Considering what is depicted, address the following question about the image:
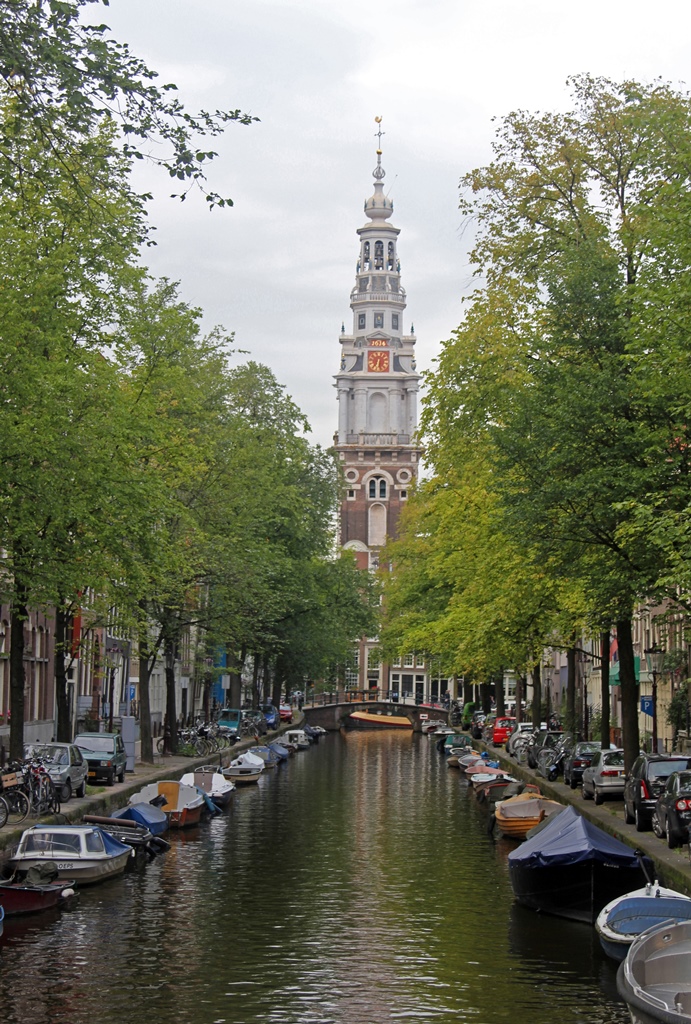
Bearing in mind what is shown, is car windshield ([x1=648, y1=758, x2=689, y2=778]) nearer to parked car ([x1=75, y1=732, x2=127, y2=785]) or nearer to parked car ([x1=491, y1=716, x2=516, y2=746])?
parked car ([x1=75, y1=732, x2=127, y2=785])

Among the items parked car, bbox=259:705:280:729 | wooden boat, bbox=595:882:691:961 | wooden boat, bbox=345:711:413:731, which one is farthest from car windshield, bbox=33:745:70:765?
wooden boat, bbox=345:711:413:731

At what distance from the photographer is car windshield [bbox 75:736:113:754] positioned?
43281 mm

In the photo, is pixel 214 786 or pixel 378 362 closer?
pixel 214 786

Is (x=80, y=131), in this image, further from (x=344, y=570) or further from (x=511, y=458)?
(x=344, y=570)

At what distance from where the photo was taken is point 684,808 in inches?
1118

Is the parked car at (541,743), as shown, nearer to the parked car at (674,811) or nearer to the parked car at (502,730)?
the parked car at (502,730)

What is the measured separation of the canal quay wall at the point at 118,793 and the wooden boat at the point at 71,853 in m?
0.55

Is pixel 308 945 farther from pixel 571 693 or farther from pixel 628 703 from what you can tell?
pixel 571 693

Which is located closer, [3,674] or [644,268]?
[644,268]

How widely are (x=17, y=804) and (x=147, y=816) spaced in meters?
5.14

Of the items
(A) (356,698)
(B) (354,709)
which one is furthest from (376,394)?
(B) (354,709)

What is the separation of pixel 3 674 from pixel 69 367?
65.6 feet

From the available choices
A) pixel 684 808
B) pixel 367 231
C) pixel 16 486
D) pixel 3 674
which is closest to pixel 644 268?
pixel 684 808

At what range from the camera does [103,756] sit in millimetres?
43000
